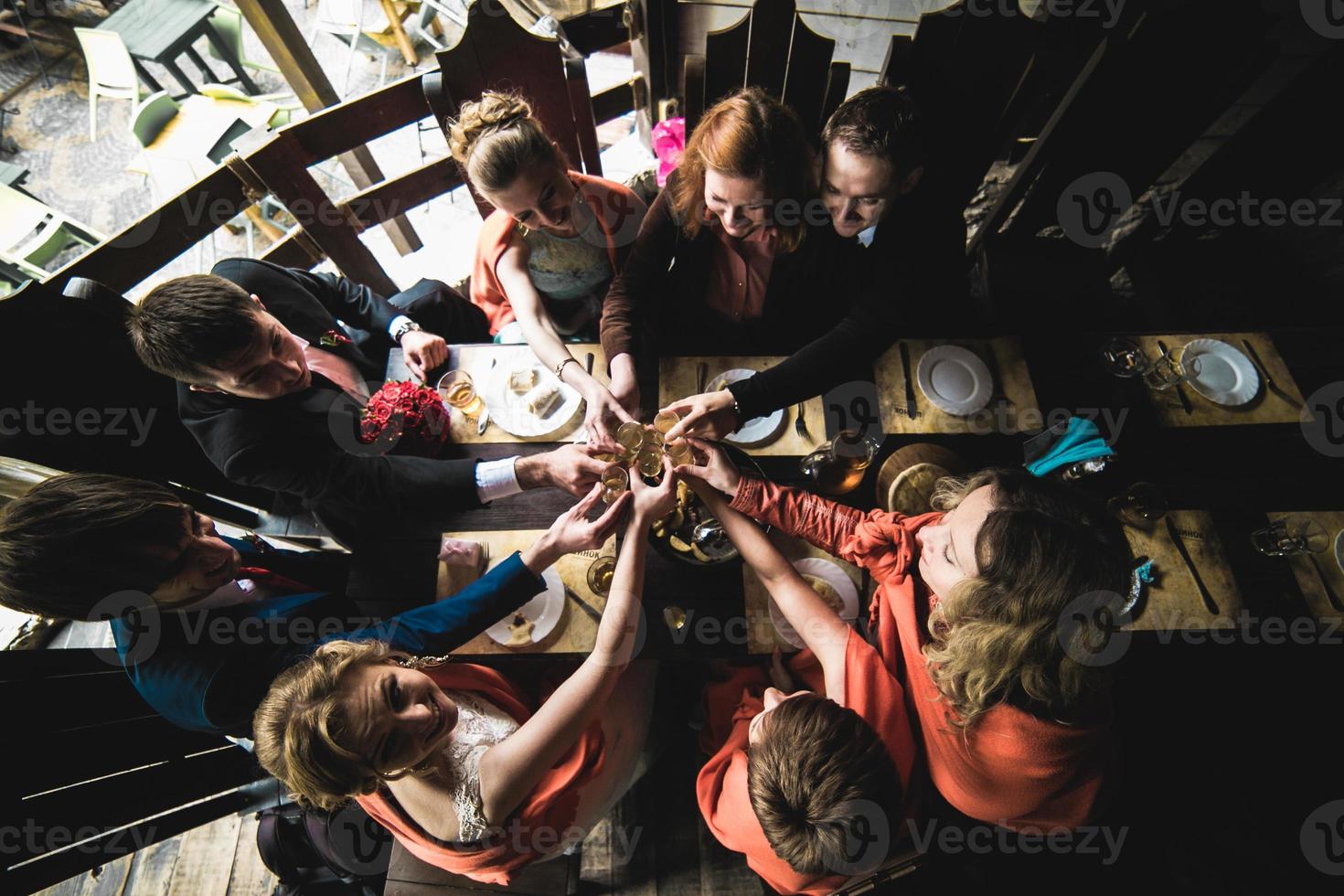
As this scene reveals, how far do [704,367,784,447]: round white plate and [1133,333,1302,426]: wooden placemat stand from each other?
52.6 inches

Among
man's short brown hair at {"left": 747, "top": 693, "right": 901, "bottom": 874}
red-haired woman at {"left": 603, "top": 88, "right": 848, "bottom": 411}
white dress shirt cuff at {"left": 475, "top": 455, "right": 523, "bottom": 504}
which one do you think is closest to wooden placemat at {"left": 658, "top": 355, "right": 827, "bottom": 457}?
red-haired woman at {"left": 603, "top": 88, "right": 848, "bottom": 411}

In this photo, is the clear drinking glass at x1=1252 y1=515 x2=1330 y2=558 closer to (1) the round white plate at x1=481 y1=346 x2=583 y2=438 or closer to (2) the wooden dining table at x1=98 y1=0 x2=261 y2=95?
(1) the round white plate at x1=481 y1=346 x2=583 y2=438

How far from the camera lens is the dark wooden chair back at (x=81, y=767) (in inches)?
58.6

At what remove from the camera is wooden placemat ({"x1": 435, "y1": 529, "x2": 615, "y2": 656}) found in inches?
71.2

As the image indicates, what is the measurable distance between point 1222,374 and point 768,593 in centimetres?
186

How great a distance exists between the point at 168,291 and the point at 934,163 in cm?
259

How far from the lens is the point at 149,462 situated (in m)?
2.18

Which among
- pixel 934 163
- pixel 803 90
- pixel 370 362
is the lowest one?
pixel 370 362

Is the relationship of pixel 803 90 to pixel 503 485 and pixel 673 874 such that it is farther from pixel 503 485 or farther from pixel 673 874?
pixel 673 874

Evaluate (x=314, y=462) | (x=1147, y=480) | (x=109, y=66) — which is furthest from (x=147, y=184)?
(x=1147, y=480)

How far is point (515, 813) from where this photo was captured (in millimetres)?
1651

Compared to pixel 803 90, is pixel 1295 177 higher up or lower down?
lower down

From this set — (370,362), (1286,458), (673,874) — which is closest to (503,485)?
(370,362)

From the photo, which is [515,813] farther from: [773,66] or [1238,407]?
[773,66]
